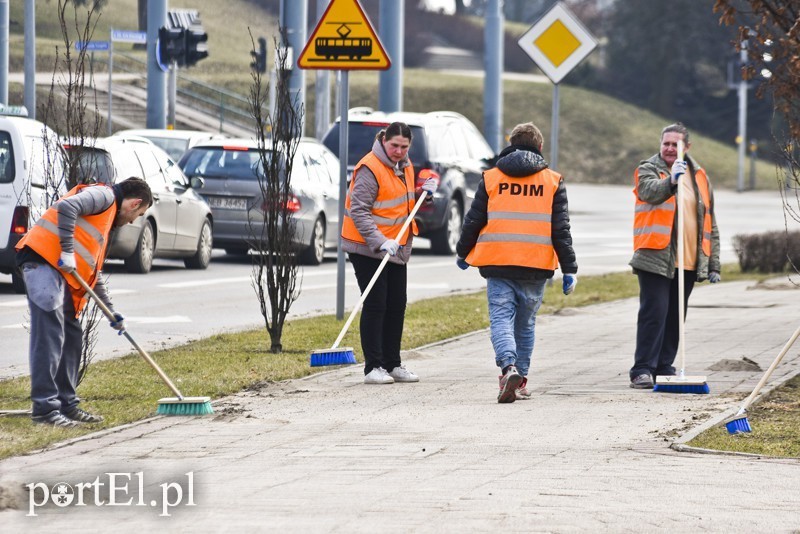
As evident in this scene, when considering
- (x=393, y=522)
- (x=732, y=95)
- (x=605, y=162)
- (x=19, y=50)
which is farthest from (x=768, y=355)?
(x=732, y=95)

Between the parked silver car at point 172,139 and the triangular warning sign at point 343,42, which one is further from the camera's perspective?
the parked silver car at point 172,139

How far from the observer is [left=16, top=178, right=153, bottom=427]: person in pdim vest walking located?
28.8 ft

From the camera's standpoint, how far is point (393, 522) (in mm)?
6203

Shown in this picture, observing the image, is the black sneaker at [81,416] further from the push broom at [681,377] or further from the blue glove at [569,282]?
the push broom at [681,377]

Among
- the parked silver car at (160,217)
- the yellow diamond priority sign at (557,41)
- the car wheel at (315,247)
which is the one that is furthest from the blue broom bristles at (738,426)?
the car wheel at (315,247)

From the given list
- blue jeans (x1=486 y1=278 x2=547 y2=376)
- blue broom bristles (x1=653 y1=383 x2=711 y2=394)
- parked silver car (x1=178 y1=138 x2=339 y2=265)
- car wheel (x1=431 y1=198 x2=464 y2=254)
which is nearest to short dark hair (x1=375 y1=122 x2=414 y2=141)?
blue jeans (x1=486 y1=278 x2=547 y2=376)

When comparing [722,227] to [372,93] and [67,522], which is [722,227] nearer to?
[67,522]

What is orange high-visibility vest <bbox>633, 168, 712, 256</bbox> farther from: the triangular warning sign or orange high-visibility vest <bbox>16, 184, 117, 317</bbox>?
orange high-visibility vest <bbox>16, 184, 117, 317</bbox>

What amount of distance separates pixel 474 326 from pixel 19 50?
39.1 m

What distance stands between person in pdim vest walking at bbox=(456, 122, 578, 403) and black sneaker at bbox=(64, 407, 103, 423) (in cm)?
249

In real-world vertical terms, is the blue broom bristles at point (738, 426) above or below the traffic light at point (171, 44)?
below

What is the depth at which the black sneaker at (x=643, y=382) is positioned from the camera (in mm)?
10633

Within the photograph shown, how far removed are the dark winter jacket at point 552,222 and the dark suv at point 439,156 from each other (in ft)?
43.2

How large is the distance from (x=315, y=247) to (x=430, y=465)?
14853 mm
